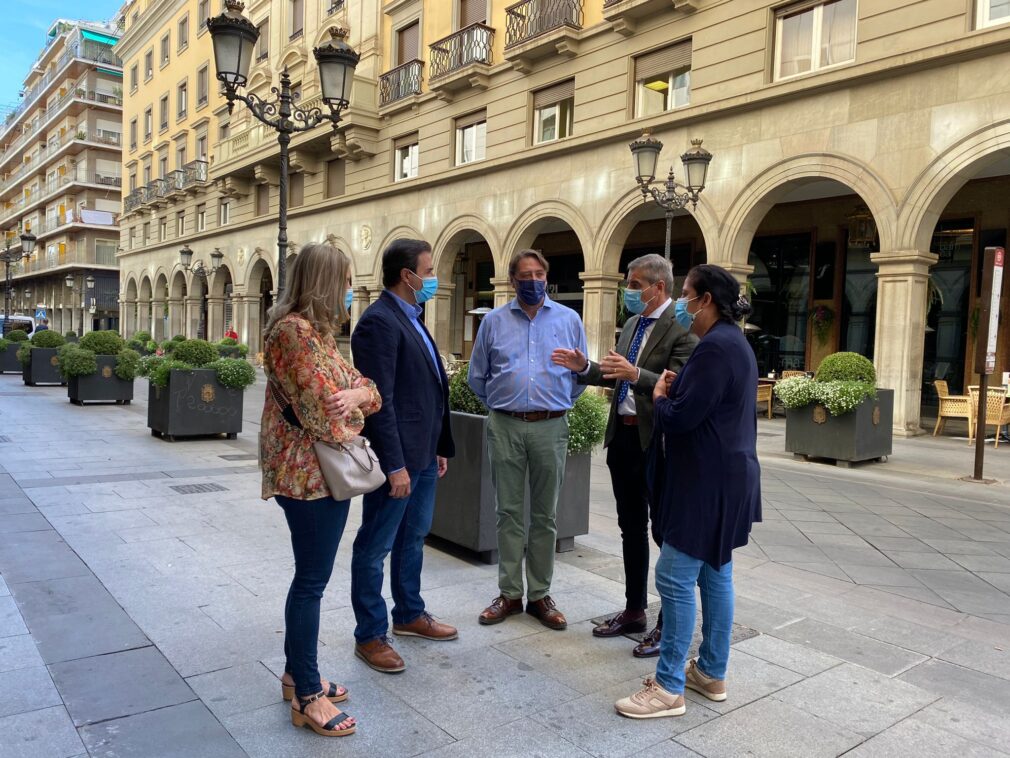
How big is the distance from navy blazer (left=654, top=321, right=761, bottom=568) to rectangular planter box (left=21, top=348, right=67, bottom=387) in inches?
763

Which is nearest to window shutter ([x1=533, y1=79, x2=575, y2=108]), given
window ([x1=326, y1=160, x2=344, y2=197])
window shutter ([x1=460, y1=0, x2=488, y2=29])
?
window shutter ([x1=460, y1=0, x2=488, y2=29])

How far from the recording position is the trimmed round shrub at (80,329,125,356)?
14992mm

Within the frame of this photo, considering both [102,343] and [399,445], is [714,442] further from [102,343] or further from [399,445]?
[102,343]

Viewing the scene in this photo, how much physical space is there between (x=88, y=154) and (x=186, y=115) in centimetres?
2215

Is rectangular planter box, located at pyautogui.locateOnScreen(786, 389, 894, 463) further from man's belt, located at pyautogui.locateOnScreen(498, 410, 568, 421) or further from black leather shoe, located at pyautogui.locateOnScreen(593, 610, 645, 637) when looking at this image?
man's belt, located at pyautogui.locateOnScreen(498, 410, 568, 421)

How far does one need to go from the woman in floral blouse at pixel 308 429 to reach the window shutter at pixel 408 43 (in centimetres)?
2309

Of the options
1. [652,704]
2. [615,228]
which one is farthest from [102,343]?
[652,704]

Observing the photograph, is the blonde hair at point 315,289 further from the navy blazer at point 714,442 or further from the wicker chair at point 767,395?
the wicker chair at point 767,395

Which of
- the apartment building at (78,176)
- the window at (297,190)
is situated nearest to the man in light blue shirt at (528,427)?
the window at (297,190)

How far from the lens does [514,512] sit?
4113 mm

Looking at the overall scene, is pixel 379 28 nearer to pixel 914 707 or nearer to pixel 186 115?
pixel 186 115

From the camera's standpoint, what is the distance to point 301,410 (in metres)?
2.79

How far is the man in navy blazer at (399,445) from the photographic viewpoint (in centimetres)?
334

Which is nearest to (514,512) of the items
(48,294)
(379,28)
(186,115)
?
(379,28)
